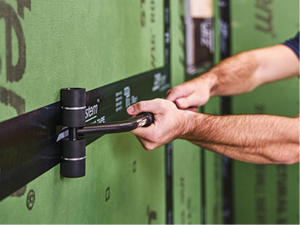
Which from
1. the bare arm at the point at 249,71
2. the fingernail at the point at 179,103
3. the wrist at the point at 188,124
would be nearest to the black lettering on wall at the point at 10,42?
the wrist at the point at 188,124

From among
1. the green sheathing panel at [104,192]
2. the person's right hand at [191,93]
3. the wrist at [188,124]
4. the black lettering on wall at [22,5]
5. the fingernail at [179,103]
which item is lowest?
the green sheathing panel at [104,192]

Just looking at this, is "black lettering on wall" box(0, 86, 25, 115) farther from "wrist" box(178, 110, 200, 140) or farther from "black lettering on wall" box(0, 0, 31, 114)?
"wrist" box(178, 110, 200, 140)

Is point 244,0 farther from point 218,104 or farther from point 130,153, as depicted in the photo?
point 130,153

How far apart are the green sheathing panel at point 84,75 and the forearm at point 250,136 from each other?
0.72 ft

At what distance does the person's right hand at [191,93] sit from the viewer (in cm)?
120

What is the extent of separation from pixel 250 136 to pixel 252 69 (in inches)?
26.9

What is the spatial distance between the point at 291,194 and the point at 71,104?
7.25 ft

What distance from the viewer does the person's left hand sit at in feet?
3.02

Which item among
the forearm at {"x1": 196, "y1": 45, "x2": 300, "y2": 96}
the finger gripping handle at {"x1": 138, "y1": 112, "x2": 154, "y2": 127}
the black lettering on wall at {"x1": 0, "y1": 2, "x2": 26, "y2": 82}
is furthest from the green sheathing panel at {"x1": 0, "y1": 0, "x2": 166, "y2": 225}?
the forearm at {"x1": 196, "y1": 45, "x2": 300, "y2": 96}

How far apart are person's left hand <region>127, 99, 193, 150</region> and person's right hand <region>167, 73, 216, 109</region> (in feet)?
0.63

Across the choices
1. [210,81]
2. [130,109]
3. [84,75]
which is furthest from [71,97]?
[210,81]

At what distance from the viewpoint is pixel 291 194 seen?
2.61 m

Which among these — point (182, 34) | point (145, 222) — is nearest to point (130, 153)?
point (145, 222)

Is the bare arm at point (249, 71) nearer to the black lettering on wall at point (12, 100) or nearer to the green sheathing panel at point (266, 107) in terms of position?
the green sheathing panel at point (266, 107)
